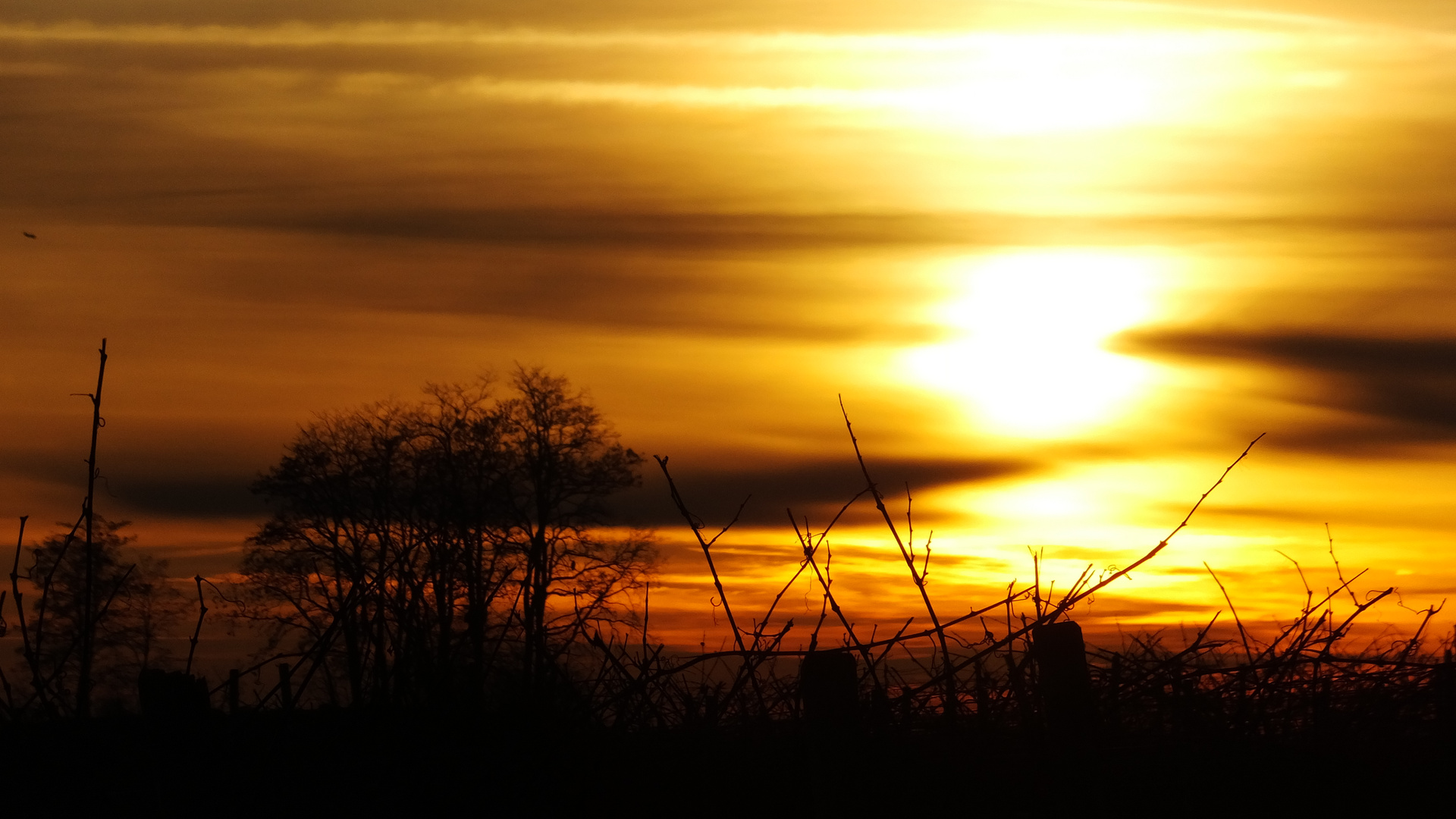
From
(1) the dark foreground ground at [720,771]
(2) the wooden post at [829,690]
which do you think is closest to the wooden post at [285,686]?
(1) the dark foreground ground at [720,771]

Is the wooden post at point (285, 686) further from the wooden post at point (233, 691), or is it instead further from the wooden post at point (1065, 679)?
the wooden post at point (1065, 679)

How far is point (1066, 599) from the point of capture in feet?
16.6

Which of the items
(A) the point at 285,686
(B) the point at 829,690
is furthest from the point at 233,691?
(B) the point at 829,690

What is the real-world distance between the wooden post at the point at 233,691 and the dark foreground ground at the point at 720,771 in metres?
0.05

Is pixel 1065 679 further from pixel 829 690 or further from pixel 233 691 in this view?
pixel 233 691

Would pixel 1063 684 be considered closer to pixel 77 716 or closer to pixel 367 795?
pixel 367 795

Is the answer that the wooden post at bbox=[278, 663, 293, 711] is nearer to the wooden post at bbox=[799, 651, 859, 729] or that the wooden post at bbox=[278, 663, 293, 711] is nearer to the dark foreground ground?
the dark foreground ground

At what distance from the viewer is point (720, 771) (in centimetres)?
479

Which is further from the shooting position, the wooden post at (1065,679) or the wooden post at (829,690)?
the wooden post at (1065,679)

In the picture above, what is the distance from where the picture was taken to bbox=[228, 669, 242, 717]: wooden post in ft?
17.2

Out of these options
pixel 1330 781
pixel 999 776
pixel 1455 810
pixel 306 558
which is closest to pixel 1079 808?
pixel 999 776

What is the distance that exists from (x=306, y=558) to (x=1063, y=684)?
27.5 m

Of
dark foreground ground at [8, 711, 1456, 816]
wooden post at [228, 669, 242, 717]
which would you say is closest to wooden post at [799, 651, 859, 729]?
dark foreground ground at [8, 711, 1456, 816]

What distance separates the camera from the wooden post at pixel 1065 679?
4645 millimetres
